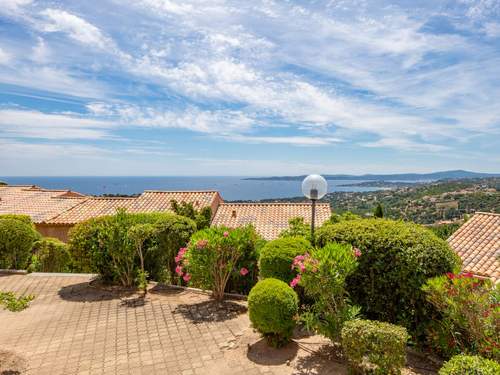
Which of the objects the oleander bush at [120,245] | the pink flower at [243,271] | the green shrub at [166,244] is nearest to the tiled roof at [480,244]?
the pink flower at [243,271]

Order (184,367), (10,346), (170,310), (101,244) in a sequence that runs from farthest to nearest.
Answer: (101,244), (170,310), (10,346), (184,367)

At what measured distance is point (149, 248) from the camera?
8.66 meters

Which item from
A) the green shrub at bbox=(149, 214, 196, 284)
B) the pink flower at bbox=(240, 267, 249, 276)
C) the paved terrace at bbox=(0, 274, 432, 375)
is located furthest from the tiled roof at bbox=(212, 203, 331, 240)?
the paved terrace at bbox=(0, 274, 432, 375)

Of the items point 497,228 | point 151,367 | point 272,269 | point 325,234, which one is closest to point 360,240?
point 325,234

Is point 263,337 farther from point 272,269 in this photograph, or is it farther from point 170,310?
point 170,310

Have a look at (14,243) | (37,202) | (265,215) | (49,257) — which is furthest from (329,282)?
(37,202)

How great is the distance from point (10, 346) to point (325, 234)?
5784mm

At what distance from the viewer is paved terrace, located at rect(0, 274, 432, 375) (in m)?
4.79

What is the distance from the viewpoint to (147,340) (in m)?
5.63

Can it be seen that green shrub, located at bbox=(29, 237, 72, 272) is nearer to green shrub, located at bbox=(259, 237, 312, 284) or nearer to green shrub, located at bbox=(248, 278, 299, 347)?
green shrub, located at bbox=(259, 237, 312, 284)

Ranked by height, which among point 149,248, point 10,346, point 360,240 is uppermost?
point 360,240

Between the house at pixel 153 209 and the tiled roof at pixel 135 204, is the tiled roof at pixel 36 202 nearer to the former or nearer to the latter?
the house at pixel 153 209

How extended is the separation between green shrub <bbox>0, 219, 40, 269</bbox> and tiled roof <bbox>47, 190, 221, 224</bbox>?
32.5 feet

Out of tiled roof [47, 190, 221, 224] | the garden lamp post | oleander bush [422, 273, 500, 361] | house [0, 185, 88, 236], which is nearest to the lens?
oleander bush [422, 273, 500, 361]
